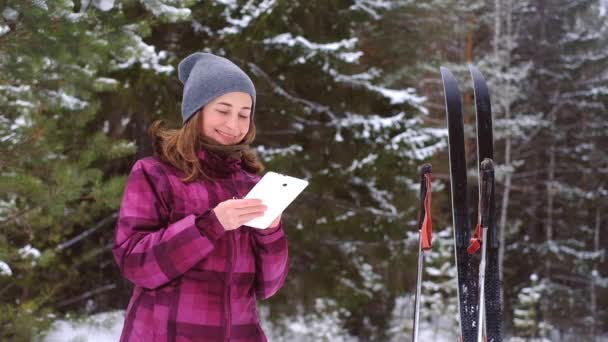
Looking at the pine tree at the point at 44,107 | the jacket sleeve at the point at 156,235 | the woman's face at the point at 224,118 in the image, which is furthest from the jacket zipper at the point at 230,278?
the pine tree at the point at 44,107

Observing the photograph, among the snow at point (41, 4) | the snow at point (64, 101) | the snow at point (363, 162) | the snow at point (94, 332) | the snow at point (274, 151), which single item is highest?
the snow at point (41, 4)

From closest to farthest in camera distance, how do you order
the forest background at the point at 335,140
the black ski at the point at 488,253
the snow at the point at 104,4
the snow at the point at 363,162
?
the black ski at the point at 488,253, the forest background at the point at 335,140, the snow at the point at 104,4, the snow at the point at 363,162

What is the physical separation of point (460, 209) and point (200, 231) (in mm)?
1506

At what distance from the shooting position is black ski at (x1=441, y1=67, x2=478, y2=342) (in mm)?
2713

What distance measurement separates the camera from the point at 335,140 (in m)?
6.86

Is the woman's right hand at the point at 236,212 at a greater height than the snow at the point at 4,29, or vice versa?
the woman's right hand at the point at 236,212

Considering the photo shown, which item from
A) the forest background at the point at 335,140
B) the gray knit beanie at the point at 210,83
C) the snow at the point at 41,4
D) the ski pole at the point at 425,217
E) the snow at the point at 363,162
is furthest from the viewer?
the snow at the point at 363,162

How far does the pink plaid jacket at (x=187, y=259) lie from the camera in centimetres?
A: 157

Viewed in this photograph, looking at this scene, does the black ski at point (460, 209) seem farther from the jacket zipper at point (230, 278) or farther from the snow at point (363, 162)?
the snow at point (363, 162)

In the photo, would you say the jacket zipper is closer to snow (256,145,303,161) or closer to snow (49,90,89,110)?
snow (49,90,89,110)

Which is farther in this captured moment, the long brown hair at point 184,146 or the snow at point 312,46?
the snow at point 312,46

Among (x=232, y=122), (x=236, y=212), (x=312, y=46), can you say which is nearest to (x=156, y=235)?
(x=236, y=212)

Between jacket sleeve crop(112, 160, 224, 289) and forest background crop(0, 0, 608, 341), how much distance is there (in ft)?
2.80

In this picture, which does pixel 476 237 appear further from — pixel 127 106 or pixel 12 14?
pixel 127 106
